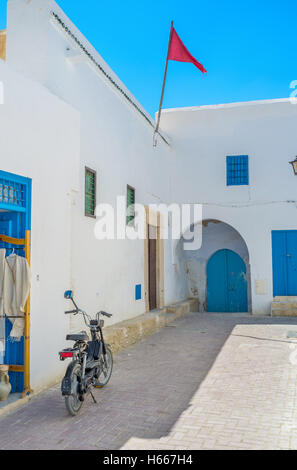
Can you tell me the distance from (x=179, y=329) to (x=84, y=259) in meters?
4.33

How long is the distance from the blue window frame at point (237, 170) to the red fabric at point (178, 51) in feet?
14.4

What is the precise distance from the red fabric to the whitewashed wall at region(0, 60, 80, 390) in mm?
4192


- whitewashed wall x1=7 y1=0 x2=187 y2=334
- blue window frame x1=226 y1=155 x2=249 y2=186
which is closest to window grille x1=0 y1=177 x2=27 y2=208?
whitewashed wall x1=7 y1=0 x2=187 y2=334

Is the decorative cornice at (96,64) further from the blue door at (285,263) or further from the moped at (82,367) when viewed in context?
the blue door at (285,263)

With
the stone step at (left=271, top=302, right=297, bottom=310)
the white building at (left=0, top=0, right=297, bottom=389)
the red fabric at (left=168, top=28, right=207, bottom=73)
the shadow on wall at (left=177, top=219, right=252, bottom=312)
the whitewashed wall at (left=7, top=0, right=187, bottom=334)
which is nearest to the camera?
the white building at (left=0, top=0, right=297, bottom=389)

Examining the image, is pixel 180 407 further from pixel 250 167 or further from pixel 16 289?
pixel 250 167

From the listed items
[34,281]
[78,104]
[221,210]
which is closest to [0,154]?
[34,281]

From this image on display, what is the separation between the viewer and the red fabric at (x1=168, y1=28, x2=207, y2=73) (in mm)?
9916

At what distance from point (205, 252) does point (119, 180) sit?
22.1ft

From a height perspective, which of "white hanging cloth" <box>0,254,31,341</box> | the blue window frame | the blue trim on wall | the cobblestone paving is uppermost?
the blue window frame

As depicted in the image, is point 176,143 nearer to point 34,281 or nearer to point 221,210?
point 221,210

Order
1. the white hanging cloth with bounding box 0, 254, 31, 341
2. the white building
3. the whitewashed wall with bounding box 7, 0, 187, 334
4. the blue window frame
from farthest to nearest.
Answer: the blue window frame
the whitewashed wall with bounding box 7, 0, 187, 334
the white building
the white hanging cloth with bounding box 0, 254, 31, 341

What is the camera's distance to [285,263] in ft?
43.8

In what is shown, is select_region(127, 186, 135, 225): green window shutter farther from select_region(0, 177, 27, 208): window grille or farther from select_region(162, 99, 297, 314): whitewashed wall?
select_region(0, 177, 27, 208): window grille
